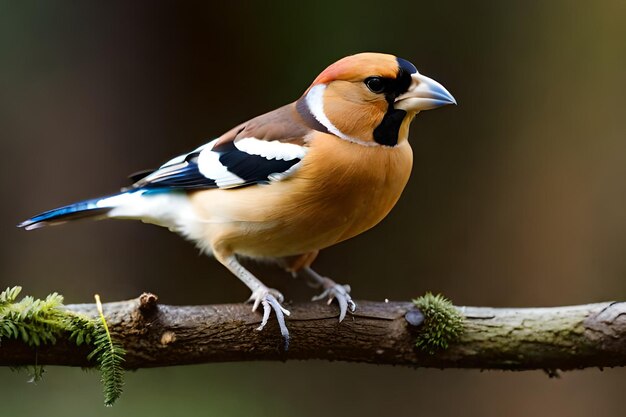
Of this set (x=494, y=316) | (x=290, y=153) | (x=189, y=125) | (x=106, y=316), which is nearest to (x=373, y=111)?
(x=290, y=153)

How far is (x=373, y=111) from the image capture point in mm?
2559

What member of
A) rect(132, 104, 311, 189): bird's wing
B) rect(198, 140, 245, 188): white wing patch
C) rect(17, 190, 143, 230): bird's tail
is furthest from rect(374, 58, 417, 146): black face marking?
rect(17, 190, 143, 230): bird's tail

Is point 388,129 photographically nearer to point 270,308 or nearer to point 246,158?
point 246,158

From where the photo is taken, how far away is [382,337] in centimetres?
262

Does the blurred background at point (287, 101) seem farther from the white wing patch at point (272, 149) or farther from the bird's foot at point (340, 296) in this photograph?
the white wing patch at point (272, 149)

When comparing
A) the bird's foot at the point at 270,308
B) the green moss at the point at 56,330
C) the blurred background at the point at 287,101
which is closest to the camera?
the green moss at the point at 56,330

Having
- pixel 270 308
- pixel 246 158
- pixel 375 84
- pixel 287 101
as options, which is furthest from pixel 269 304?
pixel 287 101

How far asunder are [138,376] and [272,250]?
225 centimetres

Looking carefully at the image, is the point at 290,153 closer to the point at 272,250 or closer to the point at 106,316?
the point at 272,250

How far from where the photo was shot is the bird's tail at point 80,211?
278cm

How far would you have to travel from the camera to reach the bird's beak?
7.99ft

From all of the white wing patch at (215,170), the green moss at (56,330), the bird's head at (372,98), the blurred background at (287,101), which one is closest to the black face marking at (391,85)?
the bird's head at (372,98)

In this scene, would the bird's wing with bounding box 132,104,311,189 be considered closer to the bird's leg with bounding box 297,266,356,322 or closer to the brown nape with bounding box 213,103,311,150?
the brown nape with bounding box 213,103,311,150

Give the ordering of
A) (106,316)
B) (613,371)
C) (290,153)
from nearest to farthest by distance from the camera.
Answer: (106,316)
(290,153)
(613,371)
